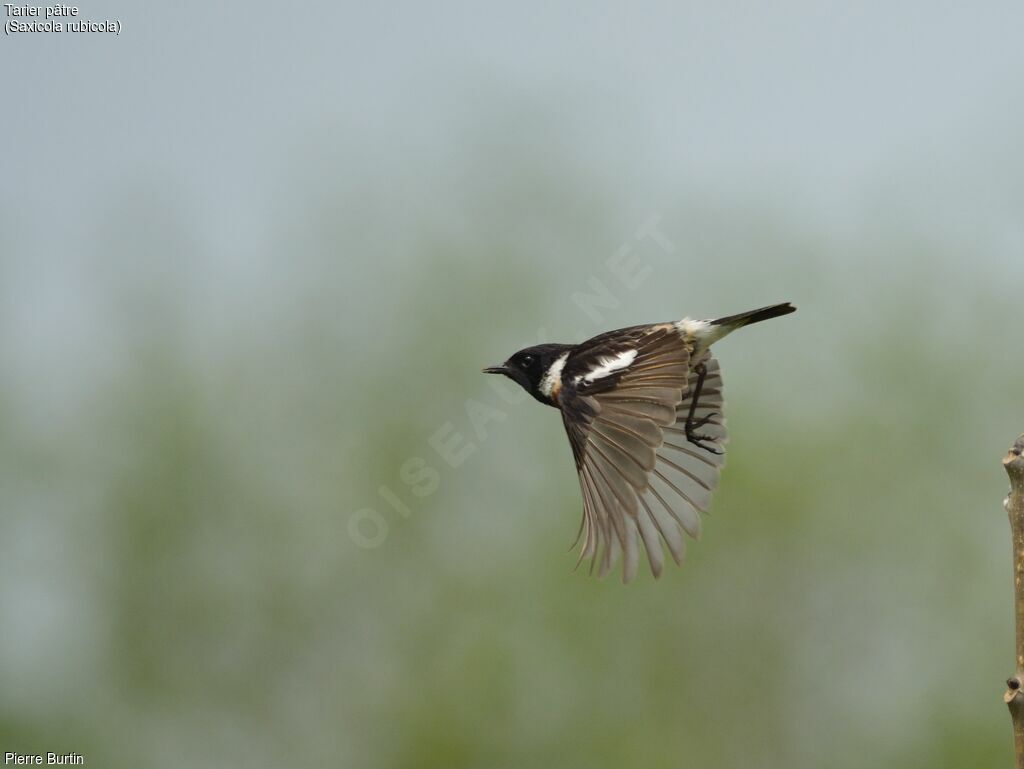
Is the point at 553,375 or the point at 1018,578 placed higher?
the point at 553,375

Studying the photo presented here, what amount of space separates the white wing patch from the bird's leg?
2.45ft

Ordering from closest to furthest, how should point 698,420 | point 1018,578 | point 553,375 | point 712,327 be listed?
point 1018,578 → point 712,327 → point 553,375 → point 698,420

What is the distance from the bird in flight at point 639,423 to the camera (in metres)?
5.23

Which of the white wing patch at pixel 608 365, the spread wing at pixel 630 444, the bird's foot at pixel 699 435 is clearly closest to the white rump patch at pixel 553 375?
the spread wing at pixel 630 444

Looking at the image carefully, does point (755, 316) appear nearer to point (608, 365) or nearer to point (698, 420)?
point (608, 365)

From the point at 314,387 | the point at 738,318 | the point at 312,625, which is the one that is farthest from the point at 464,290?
the point at 738,318

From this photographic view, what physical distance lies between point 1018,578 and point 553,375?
12.0 ft

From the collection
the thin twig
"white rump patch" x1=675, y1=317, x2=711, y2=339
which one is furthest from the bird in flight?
the thin twig

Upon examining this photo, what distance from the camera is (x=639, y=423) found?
5254mm

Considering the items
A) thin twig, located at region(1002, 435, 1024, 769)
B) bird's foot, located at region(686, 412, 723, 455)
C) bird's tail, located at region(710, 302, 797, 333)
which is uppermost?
bird's tail, located at region(710, 302, 797, 333)

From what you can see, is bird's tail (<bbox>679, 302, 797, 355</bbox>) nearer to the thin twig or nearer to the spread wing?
the spread wing

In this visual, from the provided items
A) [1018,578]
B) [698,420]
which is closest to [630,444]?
[698,420]

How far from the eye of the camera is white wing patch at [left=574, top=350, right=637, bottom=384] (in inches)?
221

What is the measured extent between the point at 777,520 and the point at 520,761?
5043 mm
